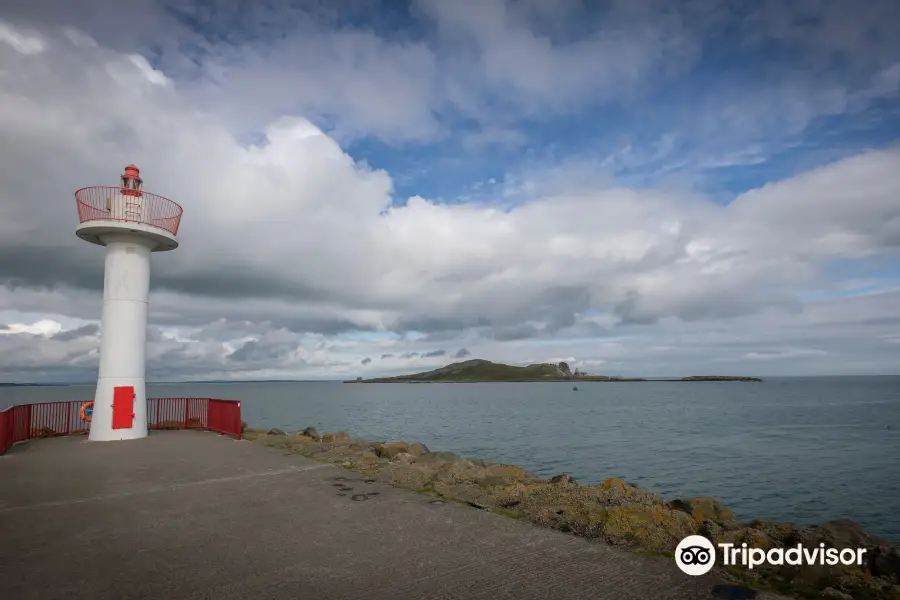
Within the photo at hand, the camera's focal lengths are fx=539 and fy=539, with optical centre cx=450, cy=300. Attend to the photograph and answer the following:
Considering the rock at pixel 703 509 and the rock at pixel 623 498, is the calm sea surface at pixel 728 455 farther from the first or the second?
the rock at pixel 623 498

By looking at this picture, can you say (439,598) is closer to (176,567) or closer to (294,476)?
(176,567)

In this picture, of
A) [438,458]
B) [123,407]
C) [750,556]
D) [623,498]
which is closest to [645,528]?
[750,556]

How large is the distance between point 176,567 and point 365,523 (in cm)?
242

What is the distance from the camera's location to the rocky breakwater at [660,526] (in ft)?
17.9

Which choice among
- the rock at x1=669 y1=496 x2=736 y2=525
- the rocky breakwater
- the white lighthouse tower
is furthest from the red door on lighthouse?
the rock at x1=669 y1=496 x2=736 y2=525

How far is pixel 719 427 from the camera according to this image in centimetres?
4269

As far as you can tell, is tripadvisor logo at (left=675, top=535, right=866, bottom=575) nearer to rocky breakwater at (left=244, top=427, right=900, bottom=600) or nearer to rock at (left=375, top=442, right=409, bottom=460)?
rocky breakwater at (left=244, top=427, right=900, bottom=600)

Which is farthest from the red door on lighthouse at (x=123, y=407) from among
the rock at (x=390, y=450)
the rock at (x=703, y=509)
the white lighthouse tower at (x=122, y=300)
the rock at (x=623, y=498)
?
the rock at (x=703, y=509)

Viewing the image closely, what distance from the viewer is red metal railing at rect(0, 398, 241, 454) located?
15.2 m

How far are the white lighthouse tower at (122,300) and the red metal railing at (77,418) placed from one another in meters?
2.05

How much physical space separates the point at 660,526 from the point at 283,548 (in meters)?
4.73

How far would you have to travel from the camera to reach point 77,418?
1814cm

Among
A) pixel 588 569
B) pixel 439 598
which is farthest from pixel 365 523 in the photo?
pixel 588 569

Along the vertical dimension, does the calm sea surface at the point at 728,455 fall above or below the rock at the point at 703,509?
below
